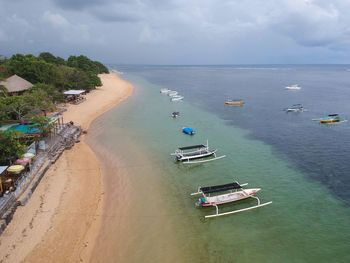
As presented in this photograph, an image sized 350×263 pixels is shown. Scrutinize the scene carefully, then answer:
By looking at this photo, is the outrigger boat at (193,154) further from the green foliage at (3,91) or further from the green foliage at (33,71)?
the green foliage at (33,71)

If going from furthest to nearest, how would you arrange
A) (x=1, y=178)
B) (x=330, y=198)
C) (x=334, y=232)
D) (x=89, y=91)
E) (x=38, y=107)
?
(x=89, y=91) → (x=38, y=107) → (x=330, y=198) → (x=1, y=178) → (x=334, y=232)

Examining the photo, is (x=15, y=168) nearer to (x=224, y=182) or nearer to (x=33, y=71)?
(x=224, y=182)

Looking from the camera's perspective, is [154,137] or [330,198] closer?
[330,198]

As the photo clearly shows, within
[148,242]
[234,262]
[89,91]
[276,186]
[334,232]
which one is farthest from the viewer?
[89,91]

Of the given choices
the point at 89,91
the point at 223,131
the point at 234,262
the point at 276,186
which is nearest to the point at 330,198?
the point at 276,186

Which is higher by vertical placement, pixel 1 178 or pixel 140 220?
pixel 1 178

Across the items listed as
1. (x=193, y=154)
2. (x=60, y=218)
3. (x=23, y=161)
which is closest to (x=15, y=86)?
(x=23, y=161)

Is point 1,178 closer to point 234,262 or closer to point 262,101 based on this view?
point 234,262

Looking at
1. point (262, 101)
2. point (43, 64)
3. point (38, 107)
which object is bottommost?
point (262, 101)
